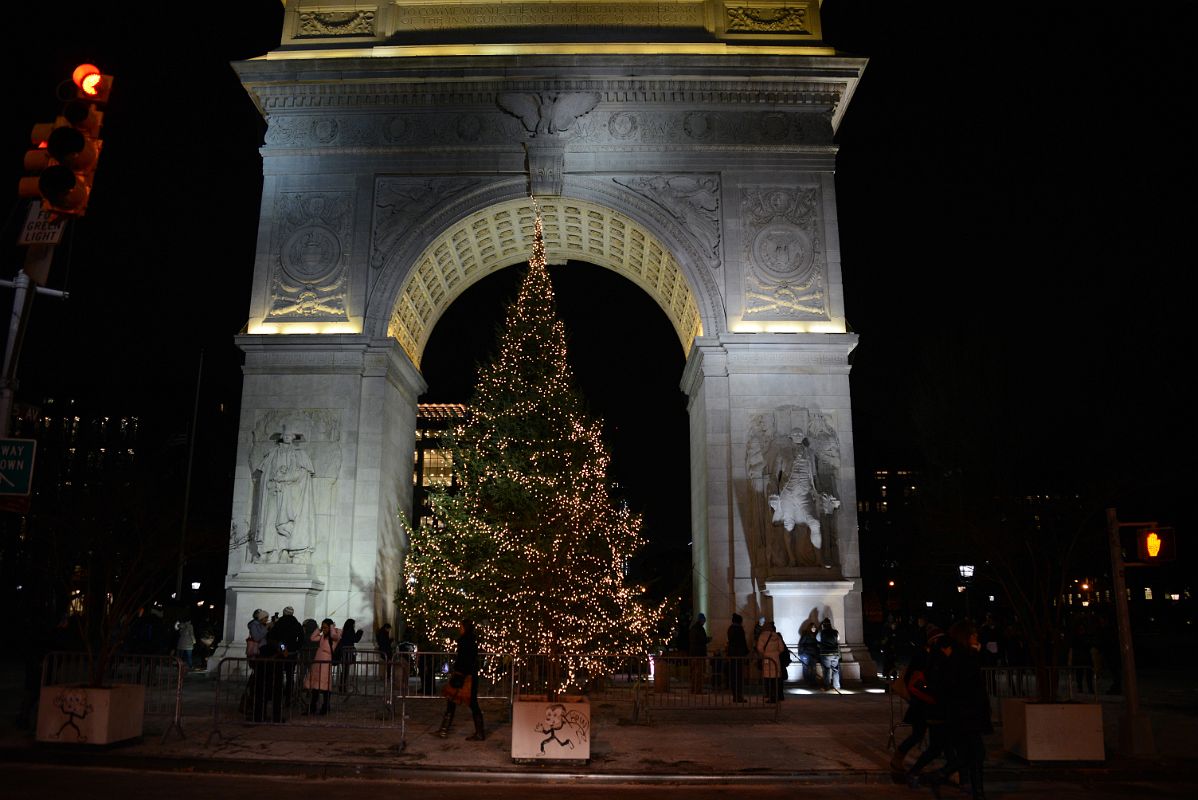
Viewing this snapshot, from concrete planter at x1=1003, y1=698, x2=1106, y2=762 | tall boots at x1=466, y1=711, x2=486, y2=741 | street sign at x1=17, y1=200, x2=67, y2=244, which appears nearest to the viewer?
street sign at x1=17, y1=200, x2=67, y2=244

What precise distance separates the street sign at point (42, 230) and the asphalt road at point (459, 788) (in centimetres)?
563

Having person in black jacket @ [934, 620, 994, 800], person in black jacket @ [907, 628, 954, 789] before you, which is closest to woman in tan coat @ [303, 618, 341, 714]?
person in black jacket @ [907, 628, 954, 789]

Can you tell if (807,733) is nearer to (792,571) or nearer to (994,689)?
(994,689)

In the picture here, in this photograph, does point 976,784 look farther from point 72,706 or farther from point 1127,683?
point 72,706

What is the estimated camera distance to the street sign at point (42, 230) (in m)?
8.70

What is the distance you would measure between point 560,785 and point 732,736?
13.5 ft

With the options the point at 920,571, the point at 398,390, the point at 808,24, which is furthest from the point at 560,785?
the point at 920,571

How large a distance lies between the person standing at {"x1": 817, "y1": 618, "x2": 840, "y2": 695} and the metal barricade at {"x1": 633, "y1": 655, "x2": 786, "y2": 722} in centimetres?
477

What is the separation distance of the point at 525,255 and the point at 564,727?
71.7 feet

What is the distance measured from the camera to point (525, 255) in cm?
3155

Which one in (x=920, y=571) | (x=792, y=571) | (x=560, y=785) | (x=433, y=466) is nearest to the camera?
(x=560, y=785)

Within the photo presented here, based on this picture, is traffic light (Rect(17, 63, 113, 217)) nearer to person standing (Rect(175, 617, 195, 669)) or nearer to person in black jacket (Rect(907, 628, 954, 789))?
person in black jacket (Rect(907, 628, 954, 789))

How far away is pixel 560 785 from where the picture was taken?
1104 cm

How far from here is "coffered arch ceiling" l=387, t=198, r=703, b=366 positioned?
2711 cm
